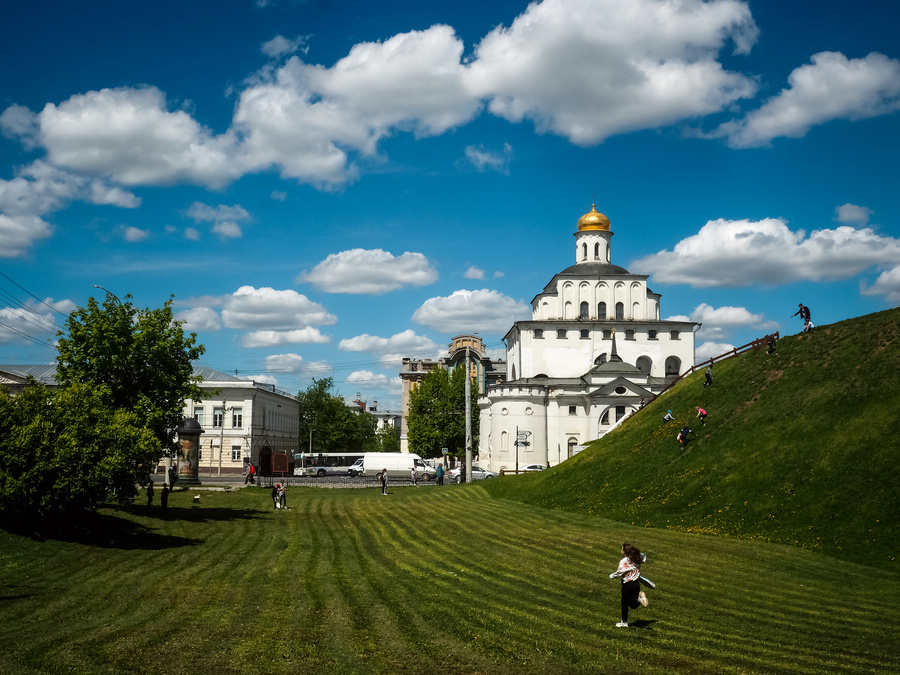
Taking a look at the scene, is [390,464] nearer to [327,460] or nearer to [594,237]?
[327,460]

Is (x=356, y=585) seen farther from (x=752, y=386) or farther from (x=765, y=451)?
(x=752, y=386)

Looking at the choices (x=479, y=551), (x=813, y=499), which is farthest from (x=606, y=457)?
(x=479, y=551)

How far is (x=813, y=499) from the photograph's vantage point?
24.0 m

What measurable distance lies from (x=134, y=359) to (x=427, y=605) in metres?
22.1

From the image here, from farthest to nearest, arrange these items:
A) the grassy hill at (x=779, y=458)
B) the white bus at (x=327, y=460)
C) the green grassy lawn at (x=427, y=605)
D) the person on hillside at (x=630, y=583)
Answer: the white bus at (x=327, y=460) < the grassy hill at (x=779, y=458) < the person on hillside at (x=630, y=583) < the green grassy lawn at (x=427, y=605)

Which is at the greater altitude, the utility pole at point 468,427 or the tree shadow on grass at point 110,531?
the utility pole at point 468,427

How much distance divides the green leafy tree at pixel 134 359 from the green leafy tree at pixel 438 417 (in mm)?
51069

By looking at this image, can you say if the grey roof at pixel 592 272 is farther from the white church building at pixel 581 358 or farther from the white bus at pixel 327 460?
the white bus at pixel 327 460

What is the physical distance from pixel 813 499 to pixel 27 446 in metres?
25.2

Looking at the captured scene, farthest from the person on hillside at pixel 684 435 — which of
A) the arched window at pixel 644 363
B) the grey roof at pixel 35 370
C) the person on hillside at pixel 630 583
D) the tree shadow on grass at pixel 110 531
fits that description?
the grey roof at pixel 35 370

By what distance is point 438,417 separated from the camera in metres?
81.2

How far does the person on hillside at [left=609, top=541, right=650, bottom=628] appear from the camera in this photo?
1192cm

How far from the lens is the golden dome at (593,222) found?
9169 centimetres

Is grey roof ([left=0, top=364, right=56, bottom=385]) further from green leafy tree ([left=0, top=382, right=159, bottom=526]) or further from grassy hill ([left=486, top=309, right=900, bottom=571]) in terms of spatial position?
green leafy tree ([left=0, top=382, right=159, bottom=526])
